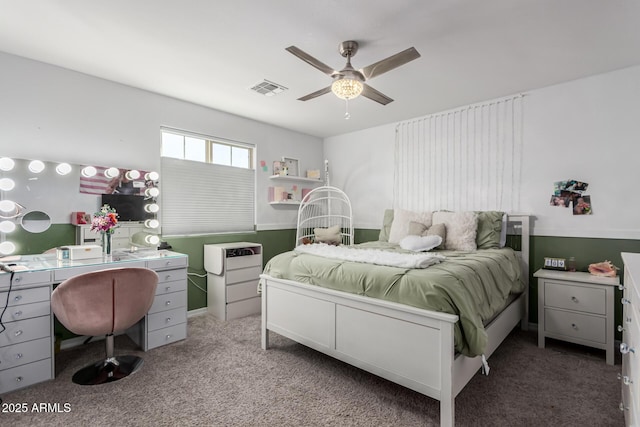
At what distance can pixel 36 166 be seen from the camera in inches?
102

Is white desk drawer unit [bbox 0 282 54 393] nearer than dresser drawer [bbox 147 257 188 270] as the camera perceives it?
Yes

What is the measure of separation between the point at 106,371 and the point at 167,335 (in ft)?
1.82

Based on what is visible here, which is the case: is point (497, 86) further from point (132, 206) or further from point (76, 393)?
point (76, 393)

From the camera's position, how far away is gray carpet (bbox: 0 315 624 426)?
1785 mm

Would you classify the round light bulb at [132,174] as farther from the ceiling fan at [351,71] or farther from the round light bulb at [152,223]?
the ceiling fan at [351,71]

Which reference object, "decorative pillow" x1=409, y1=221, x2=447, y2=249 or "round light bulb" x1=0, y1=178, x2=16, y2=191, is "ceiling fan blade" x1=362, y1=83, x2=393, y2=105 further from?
"round light bulb" x1=0, y1=178, x2=16, y2=191

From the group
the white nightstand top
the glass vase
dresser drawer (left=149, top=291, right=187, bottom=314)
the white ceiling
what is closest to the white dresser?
the white nightstand top

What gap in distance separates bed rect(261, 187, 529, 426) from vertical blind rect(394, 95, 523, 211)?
3.11 ft

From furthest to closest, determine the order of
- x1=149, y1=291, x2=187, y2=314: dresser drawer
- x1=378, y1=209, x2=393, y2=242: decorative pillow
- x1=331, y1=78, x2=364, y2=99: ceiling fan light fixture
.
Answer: x1=378, y1=209, x2=393, y2=242: decorative pillow
x1=149, y1=291, x2=187, y2=314: dresser drawer
x1=331, y1=78, x2=364, y2=99: ceiling fan light fixture

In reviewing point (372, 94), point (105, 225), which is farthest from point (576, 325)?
point (105, 225)

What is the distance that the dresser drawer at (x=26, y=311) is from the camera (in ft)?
6.73

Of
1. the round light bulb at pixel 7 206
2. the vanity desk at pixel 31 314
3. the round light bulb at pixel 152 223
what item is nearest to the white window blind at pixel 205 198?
the round light bulb at pixel 152 223

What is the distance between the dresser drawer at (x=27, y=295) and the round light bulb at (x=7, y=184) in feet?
3.06

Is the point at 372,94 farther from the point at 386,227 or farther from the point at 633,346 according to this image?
the point at 633,346
